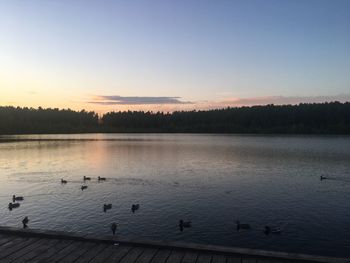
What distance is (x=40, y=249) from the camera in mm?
9469

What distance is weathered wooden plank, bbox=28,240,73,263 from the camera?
877 centimetres

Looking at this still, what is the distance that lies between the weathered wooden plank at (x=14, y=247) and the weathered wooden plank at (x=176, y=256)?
3.91m

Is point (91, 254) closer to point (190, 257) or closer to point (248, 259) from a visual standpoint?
point (190, 257)

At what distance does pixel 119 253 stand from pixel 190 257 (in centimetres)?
179

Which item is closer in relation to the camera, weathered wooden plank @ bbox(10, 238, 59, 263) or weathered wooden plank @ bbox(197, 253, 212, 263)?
weathered wooden plank @ bbox(197, 253, 212, 263)

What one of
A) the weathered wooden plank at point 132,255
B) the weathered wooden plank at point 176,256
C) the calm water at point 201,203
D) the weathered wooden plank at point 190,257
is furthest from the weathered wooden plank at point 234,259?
the calm water at point 201,203

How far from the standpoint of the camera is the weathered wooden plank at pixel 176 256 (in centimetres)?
874

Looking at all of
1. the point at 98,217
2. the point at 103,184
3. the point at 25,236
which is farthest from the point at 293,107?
the point at 25,236

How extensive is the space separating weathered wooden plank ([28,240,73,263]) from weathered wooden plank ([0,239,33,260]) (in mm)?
749

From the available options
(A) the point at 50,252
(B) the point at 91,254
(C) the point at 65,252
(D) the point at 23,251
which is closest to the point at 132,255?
(B) the point at 91,254

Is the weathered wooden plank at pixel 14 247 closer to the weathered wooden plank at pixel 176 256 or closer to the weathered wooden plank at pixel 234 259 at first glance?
the weathered wooden plank at pixel 176 256

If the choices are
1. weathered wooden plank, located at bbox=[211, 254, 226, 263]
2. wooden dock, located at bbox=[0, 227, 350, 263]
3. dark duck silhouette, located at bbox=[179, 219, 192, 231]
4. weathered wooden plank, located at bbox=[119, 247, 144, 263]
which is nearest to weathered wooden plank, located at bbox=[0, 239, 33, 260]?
wooden dock, located at bbox=[0, 227, 350, 263]

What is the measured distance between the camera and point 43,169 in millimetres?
50406

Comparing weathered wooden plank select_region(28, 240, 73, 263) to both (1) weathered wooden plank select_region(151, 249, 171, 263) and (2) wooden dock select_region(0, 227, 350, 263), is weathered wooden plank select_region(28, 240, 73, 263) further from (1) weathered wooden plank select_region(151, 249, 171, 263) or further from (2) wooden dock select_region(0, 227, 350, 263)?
(1) weathered wooden plank select_region(151, 249, 171, 263)
